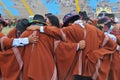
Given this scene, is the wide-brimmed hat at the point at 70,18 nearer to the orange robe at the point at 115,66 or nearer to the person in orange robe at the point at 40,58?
the person in orange robe at the point at 40,58

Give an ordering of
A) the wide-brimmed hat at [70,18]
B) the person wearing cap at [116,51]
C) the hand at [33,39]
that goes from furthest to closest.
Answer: the person wearing cap at [116,51] → the wide-brimmed hat at [70,18] → the hand at [33,39]

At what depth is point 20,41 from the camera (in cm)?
446

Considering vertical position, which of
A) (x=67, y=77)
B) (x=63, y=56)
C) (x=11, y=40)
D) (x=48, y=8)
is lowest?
(x=48, y=8)

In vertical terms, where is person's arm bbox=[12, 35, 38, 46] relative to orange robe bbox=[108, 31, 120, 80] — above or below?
above

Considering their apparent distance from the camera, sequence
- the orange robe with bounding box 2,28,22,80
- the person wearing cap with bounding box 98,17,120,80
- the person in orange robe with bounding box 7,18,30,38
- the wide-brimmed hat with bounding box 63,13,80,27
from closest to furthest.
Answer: the orange robe with bounding box 2,28,22,80 < the wide-brimmed hat with bounding box 63,13,80,27 < the person wearing cap with bounding box 98,17,120,80 < the person in orange robe with bounding box 7,18,30,38

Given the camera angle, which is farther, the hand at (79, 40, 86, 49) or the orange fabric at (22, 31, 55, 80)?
the hand at (79, 40, 86, 49)

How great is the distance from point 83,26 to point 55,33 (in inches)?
17.7

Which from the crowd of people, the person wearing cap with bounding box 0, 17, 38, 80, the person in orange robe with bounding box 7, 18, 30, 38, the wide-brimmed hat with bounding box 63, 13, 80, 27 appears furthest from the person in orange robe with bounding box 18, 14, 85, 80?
the person in orange robe with bounding box 7, 18, 30, 38

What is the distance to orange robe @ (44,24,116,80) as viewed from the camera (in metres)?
A: 4.57

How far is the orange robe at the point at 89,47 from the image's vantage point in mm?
4566

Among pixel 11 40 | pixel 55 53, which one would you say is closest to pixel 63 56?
pixel 55 53

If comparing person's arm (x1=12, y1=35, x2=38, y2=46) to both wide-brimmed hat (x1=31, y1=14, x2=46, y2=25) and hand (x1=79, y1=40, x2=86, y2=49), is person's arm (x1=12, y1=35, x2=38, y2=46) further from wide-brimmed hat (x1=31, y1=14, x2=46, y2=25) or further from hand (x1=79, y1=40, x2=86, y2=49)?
hand (x1=79, y1=40, x2=86, y2=49)

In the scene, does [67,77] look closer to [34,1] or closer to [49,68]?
[49,68]

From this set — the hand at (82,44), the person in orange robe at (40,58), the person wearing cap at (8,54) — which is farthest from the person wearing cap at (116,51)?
the person wearing cap at (8,54)
